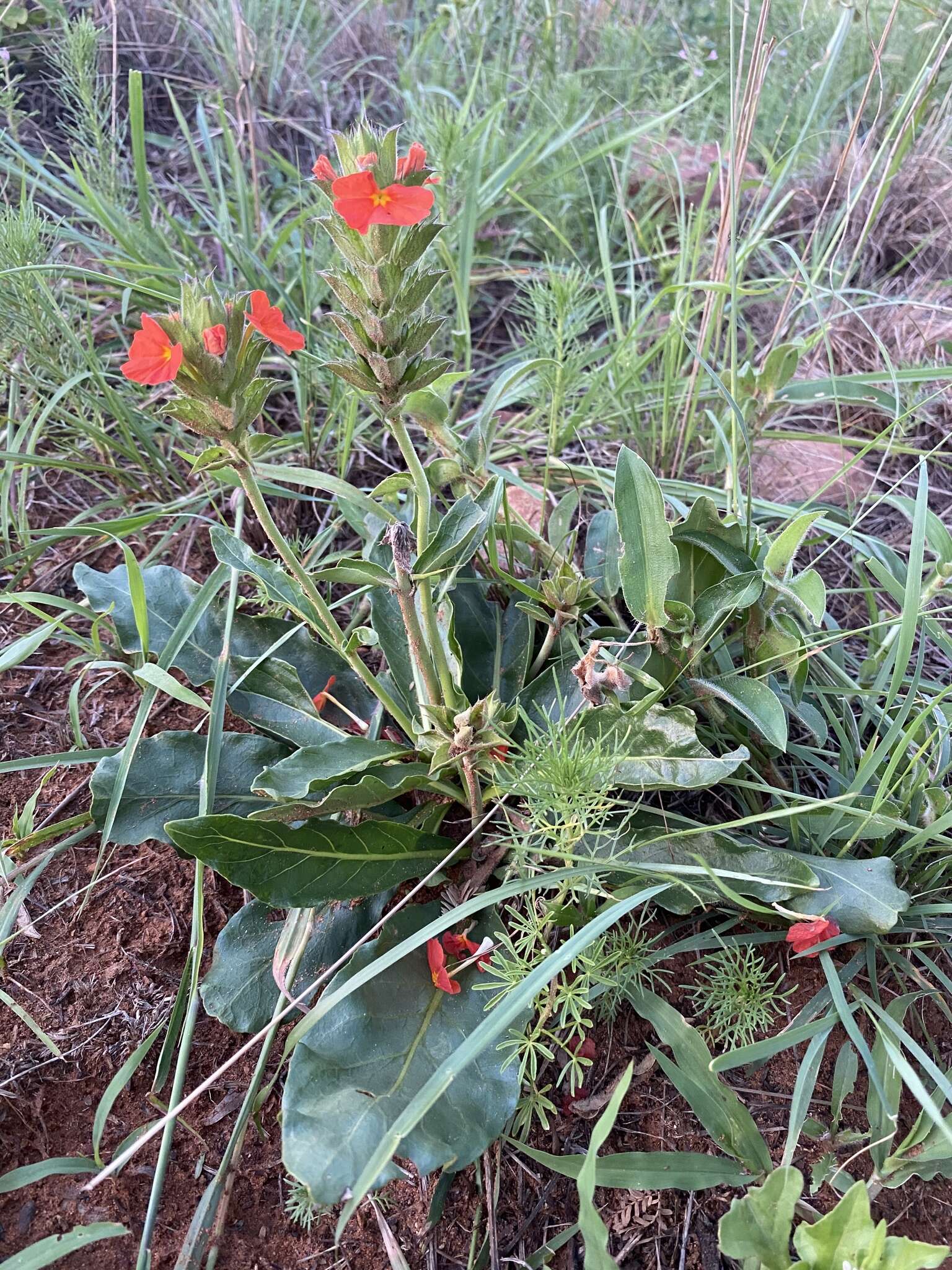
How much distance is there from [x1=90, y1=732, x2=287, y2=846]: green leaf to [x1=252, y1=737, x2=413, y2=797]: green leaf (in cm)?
14

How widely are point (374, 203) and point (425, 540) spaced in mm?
443

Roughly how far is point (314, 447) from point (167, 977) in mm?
1145

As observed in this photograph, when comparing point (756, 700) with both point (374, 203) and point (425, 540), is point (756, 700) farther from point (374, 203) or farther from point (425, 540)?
point (374, 203)

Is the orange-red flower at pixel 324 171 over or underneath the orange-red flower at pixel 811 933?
over

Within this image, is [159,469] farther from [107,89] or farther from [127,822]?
[107,89]

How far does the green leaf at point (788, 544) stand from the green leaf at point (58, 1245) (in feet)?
4.00

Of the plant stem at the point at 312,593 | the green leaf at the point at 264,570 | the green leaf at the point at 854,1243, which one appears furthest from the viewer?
the green leaf at the point at 264,570

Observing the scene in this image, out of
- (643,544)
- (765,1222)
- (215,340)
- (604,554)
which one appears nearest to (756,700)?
(643,544)

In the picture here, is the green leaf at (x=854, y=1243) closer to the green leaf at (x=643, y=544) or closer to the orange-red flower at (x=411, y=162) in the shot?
the green leaf at (x=643, y=544)

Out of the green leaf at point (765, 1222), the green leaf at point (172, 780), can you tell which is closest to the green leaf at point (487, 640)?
the green leaf at point (172, 780)

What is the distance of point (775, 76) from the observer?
9.84ft

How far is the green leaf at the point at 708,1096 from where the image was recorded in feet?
3.71

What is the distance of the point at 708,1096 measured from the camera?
3.78 feet

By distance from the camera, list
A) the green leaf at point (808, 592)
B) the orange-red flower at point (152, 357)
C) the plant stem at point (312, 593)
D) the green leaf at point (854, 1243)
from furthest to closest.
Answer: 1. the green leaf at point (808, 592)
2. the plant stem at point (312, 593)
3. the orange-red flower at point (152, 357)
4. the green leaf at point (854, 1243)
